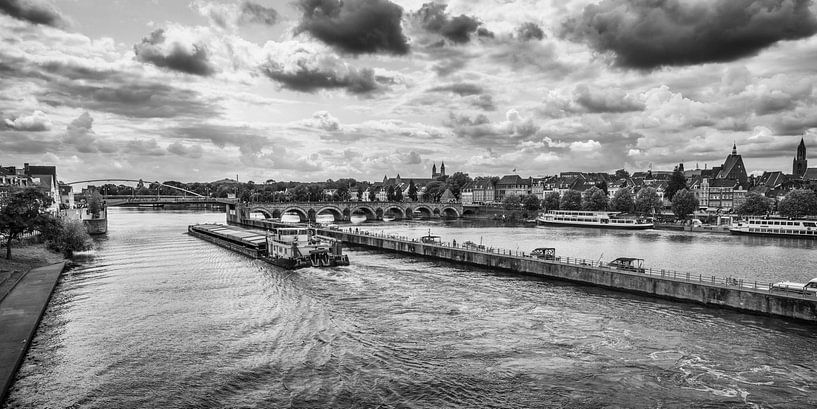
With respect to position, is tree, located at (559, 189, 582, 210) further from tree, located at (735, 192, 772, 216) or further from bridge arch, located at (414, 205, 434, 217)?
tree, located at (735, 192, 772, 216)

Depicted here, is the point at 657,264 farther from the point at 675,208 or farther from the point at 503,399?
the point at 675,208

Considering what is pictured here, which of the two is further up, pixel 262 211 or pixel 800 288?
pixel 262 211

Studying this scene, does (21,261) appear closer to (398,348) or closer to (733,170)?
(398,348)

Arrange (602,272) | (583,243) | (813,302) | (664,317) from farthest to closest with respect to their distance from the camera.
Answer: (583,243) < (602,272) < (664,317) < (813,302)

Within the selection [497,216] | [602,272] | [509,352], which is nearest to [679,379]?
[509,352]

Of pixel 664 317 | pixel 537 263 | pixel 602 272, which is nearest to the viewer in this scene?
pixel 664 317

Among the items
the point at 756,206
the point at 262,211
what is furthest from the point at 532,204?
the point at 262,211
